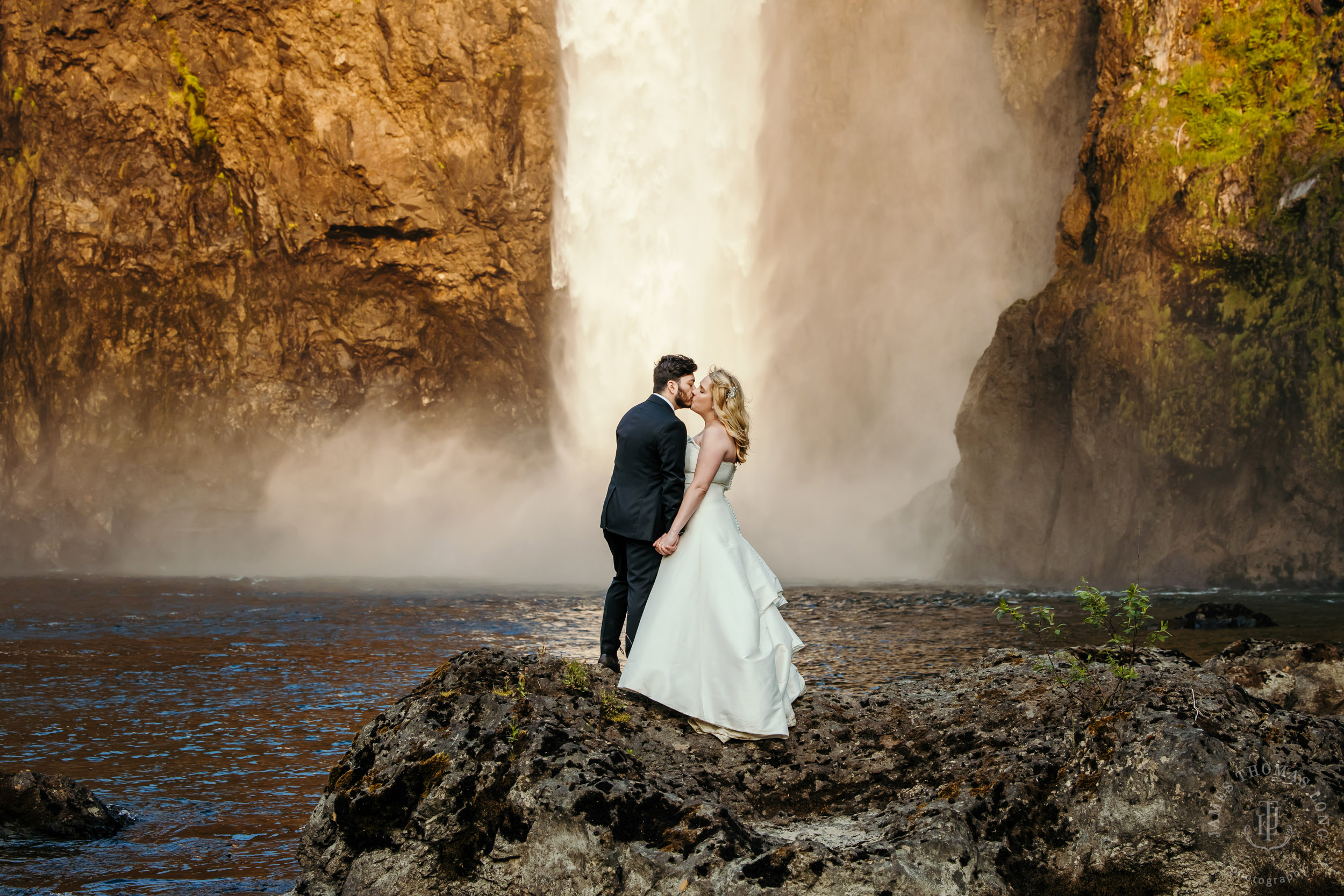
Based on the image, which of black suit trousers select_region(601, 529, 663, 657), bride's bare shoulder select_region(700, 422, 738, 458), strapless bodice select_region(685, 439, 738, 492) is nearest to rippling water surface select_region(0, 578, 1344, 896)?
black suit trousers select_region(601, 529, 663, 657)

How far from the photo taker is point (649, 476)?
5.68 metres

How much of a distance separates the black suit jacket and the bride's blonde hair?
0.29 meters

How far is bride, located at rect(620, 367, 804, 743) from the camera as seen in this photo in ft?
16.3

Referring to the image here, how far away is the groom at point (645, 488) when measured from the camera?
5.63 metres

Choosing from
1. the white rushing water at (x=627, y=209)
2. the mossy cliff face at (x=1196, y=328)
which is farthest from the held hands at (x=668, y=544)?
the white rushing water at (x=627, y=209)

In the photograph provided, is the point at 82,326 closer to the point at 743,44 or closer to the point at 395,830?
the point at 743,44

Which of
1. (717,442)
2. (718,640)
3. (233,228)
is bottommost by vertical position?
(718,640)

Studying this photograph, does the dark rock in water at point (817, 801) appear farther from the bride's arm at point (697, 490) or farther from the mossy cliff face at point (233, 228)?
the mossy cliff face at point (233, 228)

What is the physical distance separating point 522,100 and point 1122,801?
1409 inches

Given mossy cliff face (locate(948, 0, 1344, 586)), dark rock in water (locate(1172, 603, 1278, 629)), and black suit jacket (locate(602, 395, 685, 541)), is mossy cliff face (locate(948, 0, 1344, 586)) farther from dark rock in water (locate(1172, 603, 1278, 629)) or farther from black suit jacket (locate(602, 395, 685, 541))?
black suit jacket (locate(602, 395, 685, 541))

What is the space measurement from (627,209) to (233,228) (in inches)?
552

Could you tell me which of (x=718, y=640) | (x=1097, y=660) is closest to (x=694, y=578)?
(x=718, y=640)

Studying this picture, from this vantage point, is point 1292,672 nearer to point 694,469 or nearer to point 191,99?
point 694,469

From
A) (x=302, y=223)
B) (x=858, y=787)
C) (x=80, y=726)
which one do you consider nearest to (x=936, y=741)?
(x=858, y=787)
